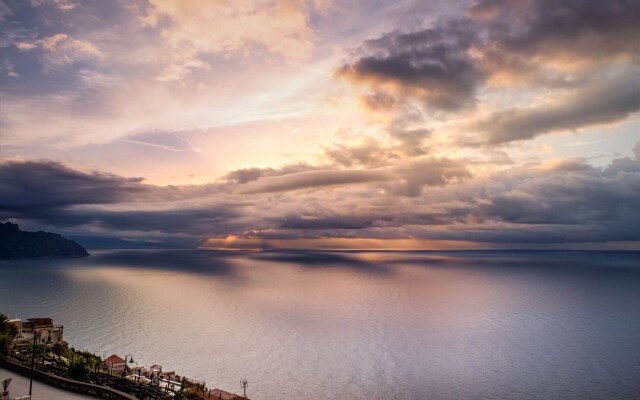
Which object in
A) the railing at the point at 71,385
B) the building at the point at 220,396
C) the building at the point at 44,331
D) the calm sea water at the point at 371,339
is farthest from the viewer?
the calm sea water at the point at 371,339

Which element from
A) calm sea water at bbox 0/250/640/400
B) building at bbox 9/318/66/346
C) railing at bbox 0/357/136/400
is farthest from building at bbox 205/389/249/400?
building at bbox 9/318/66/346

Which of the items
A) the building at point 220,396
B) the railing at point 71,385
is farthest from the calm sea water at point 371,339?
the railing at point 71,385

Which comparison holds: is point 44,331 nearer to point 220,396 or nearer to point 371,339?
point 220,396

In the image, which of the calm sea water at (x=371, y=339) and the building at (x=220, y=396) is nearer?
the building at (x=220, y=396)

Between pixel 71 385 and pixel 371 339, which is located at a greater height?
pixel 71 385

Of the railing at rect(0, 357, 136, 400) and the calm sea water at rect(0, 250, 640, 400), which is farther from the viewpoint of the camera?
the calm sea water at rect(0, 250, 640, 400)

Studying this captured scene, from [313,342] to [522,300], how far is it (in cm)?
11327

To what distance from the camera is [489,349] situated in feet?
303

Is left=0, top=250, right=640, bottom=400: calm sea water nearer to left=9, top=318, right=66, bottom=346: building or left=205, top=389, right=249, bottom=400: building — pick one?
left=205, top=389, right=249, bottom=400: building

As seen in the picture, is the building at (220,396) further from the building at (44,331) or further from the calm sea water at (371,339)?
the building at (44,331)

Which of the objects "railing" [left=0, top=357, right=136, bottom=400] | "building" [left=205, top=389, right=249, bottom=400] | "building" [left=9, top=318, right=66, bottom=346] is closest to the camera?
"railing" [left=0, top=357, right=136, bottom=400]

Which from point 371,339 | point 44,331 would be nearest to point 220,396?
point 44,331

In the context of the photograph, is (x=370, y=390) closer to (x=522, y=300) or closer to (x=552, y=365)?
(x=552, y=365)

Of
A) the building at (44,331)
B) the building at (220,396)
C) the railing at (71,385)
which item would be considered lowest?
the building at (220,396)
